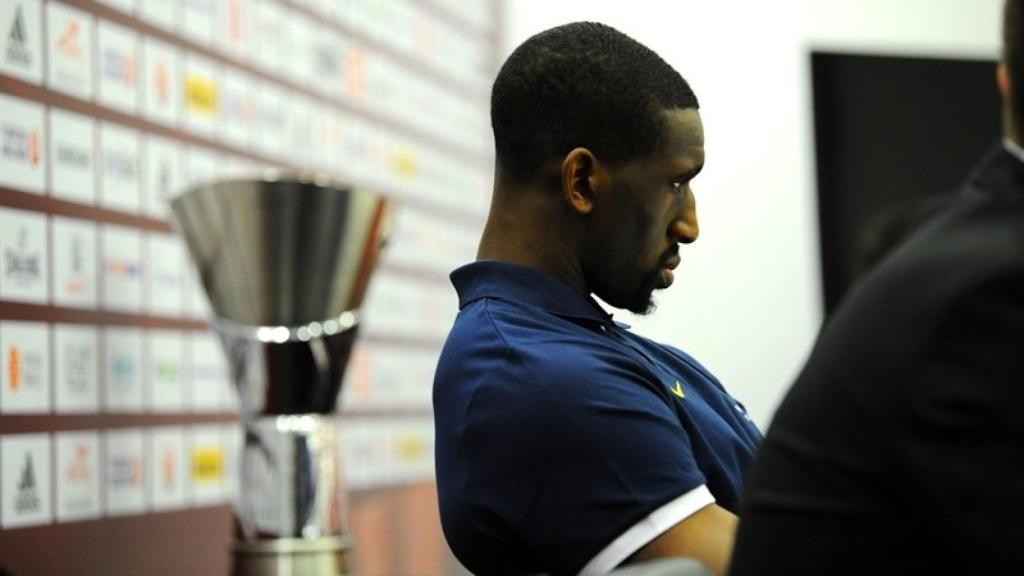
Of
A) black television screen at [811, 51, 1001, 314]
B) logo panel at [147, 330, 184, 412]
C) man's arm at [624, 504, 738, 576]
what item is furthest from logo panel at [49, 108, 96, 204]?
→ black television screen at [811, 51, 1001, 314]

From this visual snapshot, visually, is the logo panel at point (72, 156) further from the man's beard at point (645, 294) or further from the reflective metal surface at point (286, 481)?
the man's beard at point (645, 294)

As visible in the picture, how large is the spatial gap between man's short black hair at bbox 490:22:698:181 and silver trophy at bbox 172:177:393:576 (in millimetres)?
676

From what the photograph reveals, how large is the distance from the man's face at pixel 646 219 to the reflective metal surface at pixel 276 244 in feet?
2.39

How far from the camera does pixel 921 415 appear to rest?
972mm

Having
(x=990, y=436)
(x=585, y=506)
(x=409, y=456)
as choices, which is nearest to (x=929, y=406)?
(x=990, y=436)

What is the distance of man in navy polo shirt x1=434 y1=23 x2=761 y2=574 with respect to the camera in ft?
4.59

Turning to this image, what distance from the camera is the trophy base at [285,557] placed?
7.24 ft

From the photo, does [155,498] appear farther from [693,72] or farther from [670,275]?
[693,72]

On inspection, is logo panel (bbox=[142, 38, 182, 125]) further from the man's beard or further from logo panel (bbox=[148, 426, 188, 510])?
the man's beard

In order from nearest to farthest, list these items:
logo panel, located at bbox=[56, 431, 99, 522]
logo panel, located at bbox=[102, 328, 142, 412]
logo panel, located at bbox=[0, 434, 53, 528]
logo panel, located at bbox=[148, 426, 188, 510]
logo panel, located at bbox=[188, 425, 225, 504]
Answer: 1. logo panel, located at bbox=[0, 434, 53, 528]
2. logo panel, located at bbox=[56, 431, 99, 522]
3. logo panel, located at bbox=[102, 328, 142, 412]
4. logo panel, located at bbox=[148, 426, 188, 510]
5. logo panel, located at bbox=[188, 425, 225, 504]

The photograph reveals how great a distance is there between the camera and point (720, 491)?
5.06 ft

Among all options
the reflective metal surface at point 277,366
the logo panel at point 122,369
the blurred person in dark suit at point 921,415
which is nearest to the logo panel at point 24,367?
the logo panel at point 122,369

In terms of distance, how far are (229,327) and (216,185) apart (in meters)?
0.21

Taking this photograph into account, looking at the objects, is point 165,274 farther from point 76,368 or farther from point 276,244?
point 276,244
